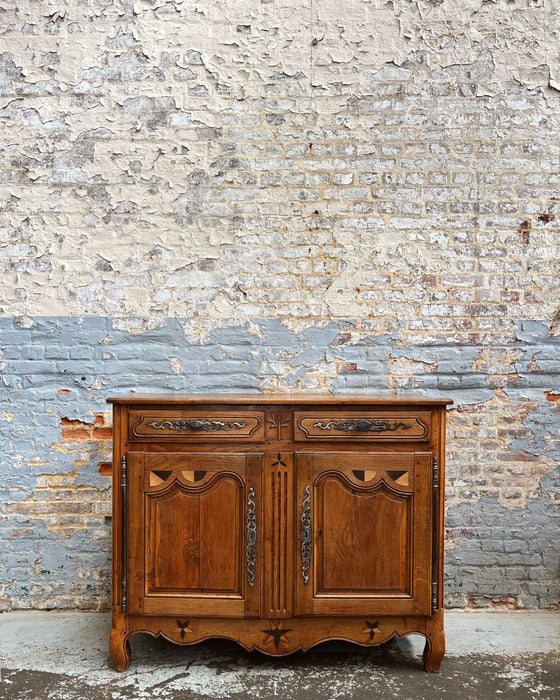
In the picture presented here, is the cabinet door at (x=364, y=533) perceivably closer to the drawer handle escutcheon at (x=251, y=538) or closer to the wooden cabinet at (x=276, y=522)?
the wooden cabinet at (x=276, y=522)

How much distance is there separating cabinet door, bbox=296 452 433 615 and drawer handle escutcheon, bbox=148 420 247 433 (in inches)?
12.1

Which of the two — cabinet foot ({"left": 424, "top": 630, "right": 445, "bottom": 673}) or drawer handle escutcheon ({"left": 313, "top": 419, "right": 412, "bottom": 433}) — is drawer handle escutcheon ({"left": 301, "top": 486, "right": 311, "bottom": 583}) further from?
cabinet foot ({"left": 424, "top": 630, "right": 445, "bottom": 673})

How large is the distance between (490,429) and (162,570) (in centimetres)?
179

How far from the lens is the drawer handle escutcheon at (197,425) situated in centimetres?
239

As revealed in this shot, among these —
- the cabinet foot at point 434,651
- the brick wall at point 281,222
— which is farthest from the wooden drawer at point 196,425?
the cabinet foot at point 434,651

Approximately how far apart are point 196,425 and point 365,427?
697mm

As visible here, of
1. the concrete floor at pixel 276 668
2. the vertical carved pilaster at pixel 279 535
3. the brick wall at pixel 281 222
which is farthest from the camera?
the brick wall at pixel 281 222

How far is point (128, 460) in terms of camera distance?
2.39 meters

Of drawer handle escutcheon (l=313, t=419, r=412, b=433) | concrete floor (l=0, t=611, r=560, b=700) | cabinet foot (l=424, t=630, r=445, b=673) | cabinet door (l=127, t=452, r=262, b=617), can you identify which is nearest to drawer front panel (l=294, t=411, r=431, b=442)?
drawer handle escutcheon (l=313, t=419, r=412, b=433)

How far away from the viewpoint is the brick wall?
3.04 meters

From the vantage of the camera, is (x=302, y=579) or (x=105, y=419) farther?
(x=105, y=419)

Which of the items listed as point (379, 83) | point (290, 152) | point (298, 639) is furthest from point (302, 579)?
point (379, 83)

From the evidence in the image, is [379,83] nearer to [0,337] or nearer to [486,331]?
[486,331]

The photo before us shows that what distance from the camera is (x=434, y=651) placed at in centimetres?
240
